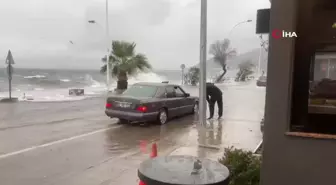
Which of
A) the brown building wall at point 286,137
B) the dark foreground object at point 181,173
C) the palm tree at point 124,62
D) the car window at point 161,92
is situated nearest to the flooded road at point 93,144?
the car window at point 161,92

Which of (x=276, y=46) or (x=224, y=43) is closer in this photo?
(x=276, y=46)

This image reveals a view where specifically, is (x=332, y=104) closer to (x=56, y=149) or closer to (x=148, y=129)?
(x=56, y=149)

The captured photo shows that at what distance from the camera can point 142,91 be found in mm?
11633

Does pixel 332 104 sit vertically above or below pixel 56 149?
above

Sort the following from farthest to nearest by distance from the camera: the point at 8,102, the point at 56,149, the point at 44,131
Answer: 1. the point at 8,102
2. the point at 44,131
3. the point at 56,149

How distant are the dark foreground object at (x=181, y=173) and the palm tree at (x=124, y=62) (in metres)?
25.3

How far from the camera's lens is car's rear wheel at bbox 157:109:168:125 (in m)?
11.3

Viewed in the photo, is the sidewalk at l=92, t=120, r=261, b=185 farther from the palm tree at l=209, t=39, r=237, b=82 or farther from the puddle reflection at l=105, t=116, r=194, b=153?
the palm tree at l=209, t=39, r=237, b=82

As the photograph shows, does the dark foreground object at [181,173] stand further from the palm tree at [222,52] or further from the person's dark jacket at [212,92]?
the palm tree at [222,52]

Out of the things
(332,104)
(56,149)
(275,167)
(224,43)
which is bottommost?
(56,149)

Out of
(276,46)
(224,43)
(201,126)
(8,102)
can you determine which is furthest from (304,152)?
(224,43)

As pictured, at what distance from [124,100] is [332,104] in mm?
8153

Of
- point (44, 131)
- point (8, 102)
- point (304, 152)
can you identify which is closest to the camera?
point (304, 152)

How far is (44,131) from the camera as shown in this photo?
9.85 meters
